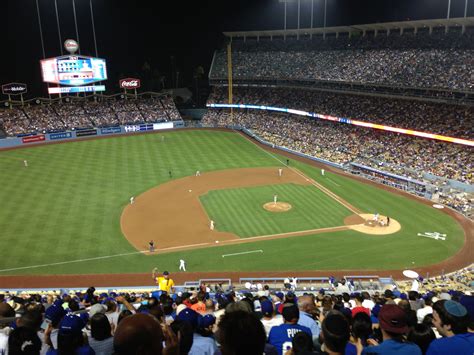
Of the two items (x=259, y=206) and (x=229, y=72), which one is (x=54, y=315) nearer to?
(x=259, y=206)

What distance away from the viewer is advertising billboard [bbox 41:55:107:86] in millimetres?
63312

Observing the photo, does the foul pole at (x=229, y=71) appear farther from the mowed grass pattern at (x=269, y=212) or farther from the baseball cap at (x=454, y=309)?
the baseball cap at (x=454, y=309)

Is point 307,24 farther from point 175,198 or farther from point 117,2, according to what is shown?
point 175,198

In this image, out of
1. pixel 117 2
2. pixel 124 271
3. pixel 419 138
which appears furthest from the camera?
pixel 117 2

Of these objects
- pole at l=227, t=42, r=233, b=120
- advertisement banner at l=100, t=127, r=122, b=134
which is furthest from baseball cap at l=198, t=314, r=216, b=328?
pole at l=227, t=42, r=233, b=120

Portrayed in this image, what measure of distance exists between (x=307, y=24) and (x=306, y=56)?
11321 millimetres

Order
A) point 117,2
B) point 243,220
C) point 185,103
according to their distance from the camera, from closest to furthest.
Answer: point 243,220 < point 117,2 < point 185,103

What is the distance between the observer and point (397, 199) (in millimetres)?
37844

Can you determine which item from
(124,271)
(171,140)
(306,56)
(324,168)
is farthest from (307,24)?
(124,271)

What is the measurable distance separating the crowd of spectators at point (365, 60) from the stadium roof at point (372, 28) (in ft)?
4.05

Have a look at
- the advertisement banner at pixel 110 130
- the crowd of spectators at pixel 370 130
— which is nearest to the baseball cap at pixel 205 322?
the crowd of spectators at pixel 370 130

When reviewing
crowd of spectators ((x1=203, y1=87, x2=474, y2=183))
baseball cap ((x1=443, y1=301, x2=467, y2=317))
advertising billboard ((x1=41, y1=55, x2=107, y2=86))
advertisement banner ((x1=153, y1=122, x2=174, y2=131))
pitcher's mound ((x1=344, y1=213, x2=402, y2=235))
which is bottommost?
pitcher's mound ((x1=344, y1=213, x2=402, y2=235))

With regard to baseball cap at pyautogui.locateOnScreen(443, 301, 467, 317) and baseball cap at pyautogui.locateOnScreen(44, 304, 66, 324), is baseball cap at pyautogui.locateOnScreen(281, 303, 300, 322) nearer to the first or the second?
baseball cap at pyautogui.locateOnScreen(443, 301, 467, 317)

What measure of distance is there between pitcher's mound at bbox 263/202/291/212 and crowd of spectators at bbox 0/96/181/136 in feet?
137
